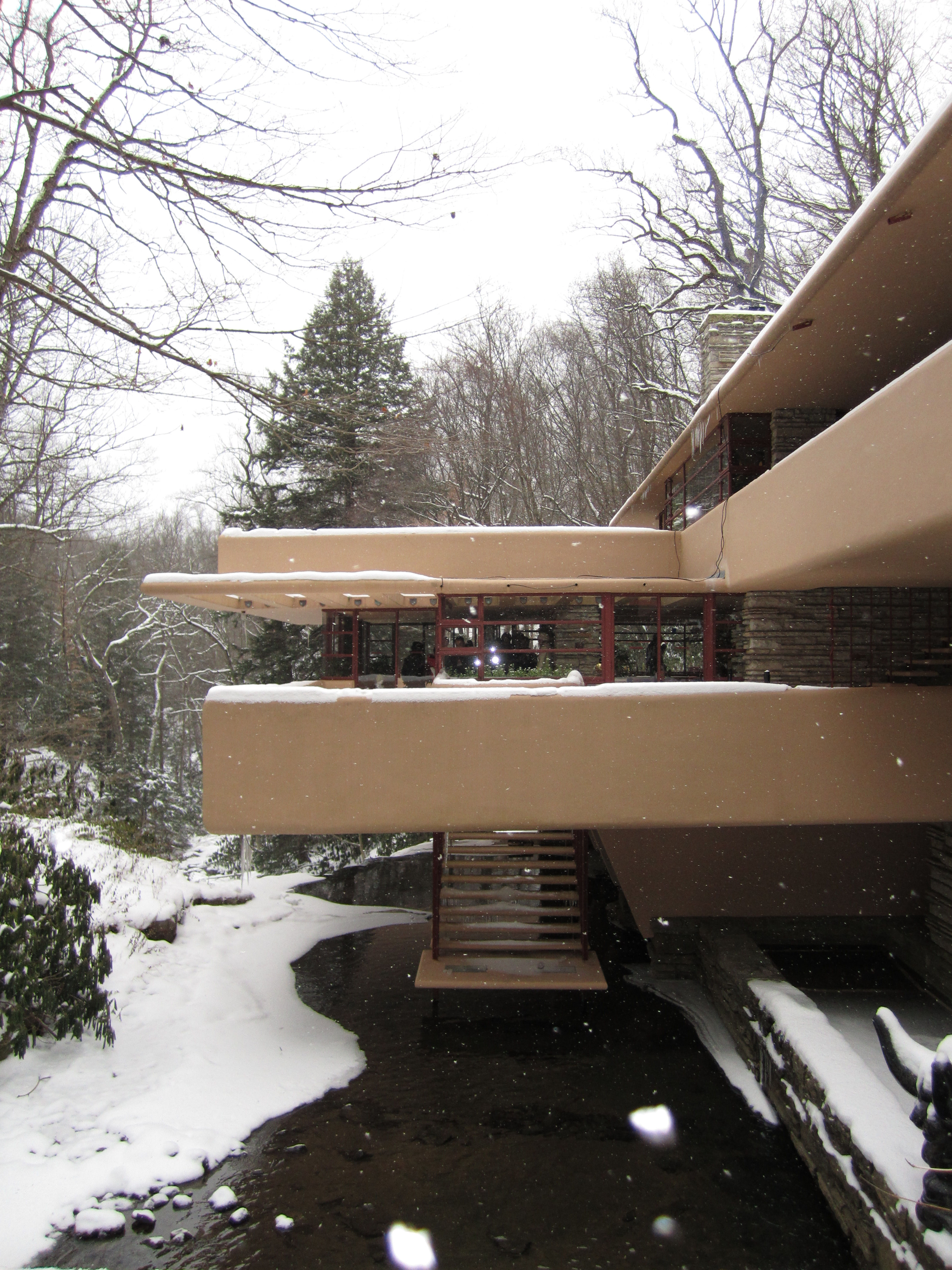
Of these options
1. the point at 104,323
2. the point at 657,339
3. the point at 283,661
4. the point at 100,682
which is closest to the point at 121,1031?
the point at 104,323

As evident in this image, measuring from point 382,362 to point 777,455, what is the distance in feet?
48.4

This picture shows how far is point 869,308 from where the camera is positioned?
23.0 ft

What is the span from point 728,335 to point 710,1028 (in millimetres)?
10866

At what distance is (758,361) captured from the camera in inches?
316

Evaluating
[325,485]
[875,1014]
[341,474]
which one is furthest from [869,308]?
[325,485]

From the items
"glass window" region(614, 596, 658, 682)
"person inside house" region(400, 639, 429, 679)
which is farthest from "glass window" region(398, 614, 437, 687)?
"glass window" region(614, 596, 658, 682)

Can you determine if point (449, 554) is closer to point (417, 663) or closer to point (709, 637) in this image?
point (417, 663)

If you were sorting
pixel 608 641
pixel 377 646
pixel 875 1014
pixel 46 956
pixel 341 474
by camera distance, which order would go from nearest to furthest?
1. pixel 875 1014
2. pixel 46 956
3. pixel 608 641
4. pixel 341 474
5. pixel 377 646

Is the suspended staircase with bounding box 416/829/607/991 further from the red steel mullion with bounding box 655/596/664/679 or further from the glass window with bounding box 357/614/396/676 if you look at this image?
the glass window with bounding box 357/614/396/676

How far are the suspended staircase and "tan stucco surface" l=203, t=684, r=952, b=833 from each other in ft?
7.39

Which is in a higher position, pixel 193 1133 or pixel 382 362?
pixel 382 362

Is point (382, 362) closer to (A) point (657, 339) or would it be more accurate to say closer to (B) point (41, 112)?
(A) point (657, 339)

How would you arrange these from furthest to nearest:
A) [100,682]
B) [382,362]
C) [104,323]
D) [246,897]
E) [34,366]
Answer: [100,682] < [382,362] < [246,897] < [34,366] < [104,323]

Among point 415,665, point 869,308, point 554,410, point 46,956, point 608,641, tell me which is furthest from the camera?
point 554,410
